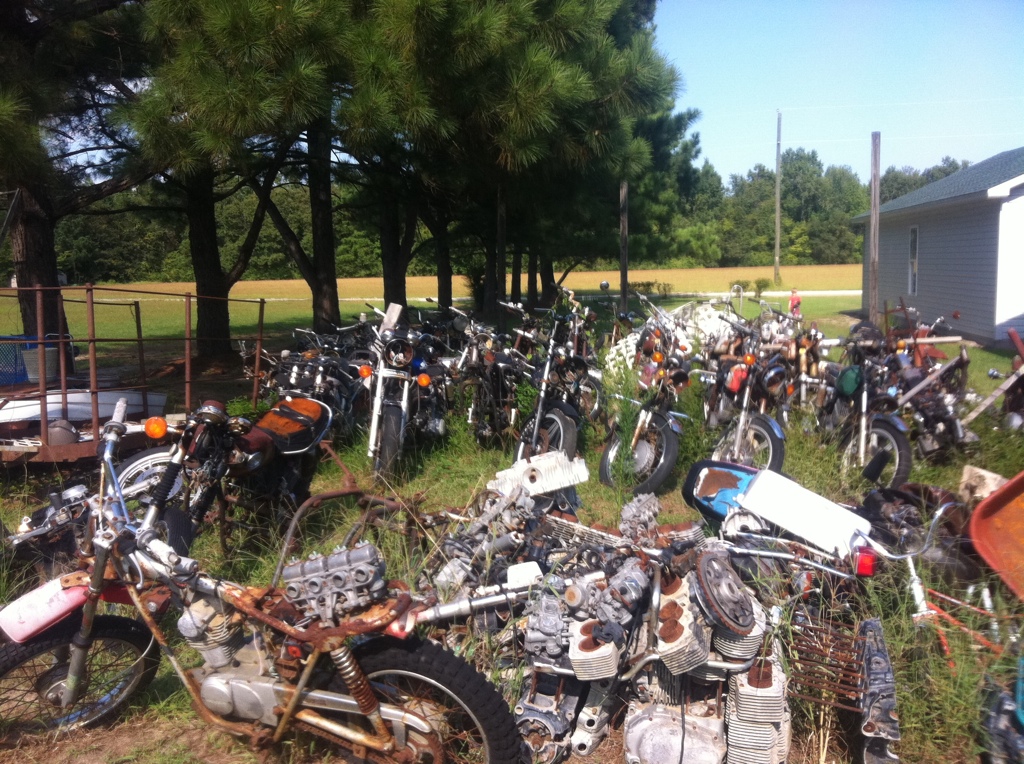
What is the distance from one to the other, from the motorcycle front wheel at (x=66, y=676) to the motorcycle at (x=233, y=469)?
22.7 inches

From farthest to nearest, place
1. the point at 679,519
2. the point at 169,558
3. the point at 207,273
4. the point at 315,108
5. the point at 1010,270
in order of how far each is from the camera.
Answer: the point at 1010,270, the point at 207,273, the point at 315,108, the point at 679,519, the point at 169,558

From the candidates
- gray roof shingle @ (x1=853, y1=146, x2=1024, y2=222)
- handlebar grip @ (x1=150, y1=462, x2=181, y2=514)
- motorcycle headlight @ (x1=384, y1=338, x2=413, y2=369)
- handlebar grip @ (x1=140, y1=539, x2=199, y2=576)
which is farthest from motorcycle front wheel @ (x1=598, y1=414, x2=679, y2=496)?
gray roof shingle @ (x1=853, y1=146, x2=1024, y2=222)

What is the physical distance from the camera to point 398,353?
5617 mm

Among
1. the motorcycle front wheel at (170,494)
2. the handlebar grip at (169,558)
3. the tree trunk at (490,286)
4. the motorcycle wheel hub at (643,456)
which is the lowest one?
the motorcycle wheel hub at (643,456)

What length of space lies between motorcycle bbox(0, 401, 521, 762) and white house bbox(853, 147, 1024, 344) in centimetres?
1358

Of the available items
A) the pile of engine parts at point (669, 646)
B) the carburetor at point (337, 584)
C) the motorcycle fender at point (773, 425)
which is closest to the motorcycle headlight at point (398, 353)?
the motorcycle fender at point (773, 425)

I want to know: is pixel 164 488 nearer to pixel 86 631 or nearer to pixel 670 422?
pixel 86 631

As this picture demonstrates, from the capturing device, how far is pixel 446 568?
10.7 ft

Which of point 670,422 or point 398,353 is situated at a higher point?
point 398,353

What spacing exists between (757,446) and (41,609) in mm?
3894

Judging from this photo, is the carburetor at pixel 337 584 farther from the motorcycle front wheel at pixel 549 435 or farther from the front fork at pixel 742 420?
the front fork at pixel 742 420

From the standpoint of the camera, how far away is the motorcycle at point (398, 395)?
5.37 m

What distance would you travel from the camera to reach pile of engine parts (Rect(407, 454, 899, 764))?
8.19ft

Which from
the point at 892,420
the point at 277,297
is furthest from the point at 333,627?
the point at 277,297
